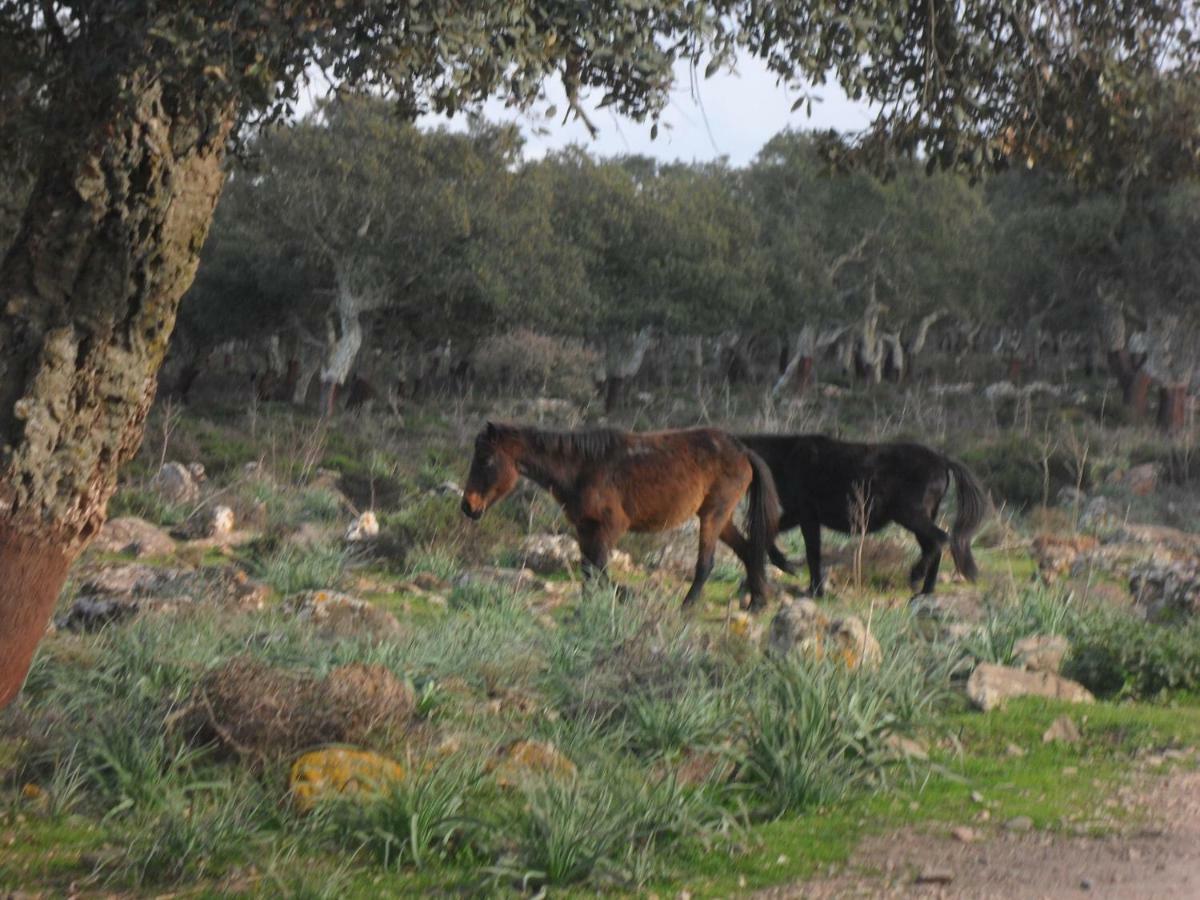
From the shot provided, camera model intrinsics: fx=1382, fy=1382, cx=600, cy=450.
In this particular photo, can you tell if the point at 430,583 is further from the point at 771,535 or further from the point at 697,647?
the point at 697,647

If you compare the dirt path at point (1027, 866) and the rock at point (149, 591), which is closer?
the dirt path at point (1027, 866)

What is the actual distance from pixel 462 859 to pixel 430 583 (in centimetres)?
769

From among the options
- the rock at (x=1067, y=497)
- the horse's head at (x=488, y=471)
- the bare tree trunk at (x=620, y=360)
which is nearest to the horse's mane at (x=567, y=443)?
the horse's head at (x=488, y=471)

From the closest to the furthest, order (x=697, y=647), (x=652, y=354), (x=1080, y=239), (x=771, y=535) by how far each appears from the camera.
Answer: (x=697, y=647) → (x=771, y=535) → (x=1080, y=239) → (x=652, y=354)

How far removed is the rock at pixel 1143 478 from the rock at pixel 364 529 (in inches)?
568

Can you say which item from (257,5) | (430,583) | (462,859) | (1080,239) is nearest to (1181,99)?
(257,5)

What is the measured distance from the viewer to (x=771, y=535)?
12.5m

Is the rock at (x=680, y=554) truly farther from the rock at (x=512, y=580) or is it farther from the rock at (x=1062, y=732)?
the rock at (x=1062, y=732)

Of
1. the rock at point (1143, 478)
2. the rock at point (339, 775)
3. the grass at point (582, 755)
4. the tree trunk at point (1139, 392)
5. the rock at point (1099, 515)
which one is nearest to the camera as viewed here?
the grass at point (582, 755)

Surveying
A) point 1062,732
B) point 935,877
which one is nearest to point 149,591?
point 1062,732

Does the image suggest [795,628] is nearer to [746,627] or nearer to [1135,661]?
[746,627]

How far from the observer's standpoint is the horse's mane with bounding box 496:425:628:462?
11.8 meters

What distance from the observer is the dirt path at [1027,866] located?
5305mm

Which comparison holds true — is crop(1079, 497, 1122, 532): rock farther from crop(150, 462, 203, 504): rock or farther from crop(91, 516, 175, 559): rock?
crop(150, 462, 203, 504): rock
